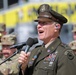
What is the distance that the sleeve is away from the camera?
4.53m

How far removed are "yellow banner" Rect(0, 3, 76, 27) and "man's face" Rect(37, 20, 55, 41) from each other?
450 inches

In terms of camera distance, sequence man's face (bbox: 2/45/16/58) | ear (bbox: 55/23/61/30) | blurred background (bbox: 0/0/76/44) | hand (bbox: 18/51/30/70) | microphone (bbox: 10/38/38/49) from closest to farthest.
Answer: hand (bbox: 18/51/30/70)
microphone (bbox: 10/38/38/49)
ear (bbox: 55/23/61/30)
man's face (bbox: 2/45/16/58)
blurred background (bbox: 0/0/76/44)

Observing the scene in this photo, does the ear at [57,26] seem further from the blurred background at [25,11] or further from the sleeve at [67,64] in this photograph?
the blurred background at [25,11]

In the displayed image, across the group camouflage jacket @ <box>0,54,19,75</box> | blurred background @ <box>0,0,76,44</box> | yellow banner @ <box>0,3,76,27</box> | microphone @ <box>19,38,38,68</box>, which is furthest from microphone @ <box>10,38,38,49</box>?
yellow banner @ <box>0,3,76,27</box>

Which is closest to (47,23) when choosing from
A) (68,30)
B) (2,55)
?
(2,55)

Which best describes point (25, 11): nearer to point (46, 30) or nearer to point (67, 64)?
point (46, 30)

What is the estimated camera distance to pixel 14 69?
5805 mm

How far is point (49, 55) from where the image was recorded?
186 inches

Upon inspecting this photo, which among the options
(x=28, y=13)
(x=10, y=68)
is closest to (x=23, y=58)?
(x=10, y=68)

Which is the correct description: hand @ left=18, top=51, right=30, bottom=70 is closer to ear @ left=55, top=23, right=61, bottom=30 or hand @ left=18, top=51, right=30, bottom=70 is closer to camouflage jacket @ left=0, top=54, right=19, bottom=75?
ear @ left=55, top=23, right=61, bottom=30

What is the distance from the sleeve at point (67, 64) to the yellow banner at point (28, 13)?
11.6 metres

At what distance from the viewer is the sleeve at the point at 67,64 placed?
4.53 meters

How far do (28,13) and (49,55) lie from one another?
11.9m

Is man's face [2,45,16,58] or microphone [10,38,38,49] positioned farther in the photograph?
man's face [2,45,16,58]
